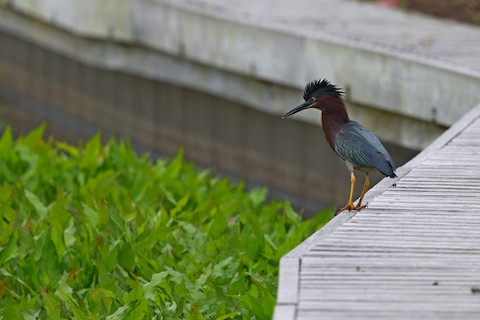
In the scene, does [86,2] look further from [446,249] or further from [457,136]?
[446,249]

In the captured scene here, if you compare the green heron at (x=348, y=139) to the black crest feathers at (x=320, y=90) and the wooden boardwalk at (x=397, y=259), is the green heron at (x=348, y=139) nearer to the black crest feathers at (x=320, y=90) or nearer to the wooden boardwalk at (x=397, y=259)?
the black crest feathers at (x=320, y=90)

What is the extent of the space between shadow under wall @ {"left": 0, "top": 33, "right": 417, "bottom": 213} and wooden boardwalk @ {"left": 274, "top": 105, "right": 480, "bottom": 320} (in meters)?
4.40

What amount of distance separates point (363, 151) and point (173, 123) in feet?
27.2

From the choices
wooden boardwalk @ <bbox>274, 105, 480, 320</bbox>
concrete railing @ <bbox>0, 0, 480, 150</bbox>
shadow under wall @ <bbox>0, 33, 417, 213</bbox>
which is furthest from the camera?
shadow under wall @ <bbox>0, 33, 417, 213</bbox>

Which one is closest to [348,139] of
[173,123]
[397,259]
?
[397,259]

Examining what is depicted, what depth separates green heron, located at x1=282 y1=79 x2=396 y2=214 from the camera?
758 cm

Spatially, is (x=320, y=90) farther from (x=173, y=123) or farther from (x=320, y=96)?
(x=173, y=123)

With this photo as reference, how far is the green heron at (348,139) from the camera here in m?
7.58

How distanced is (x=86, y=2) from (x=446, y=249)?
10615 mm

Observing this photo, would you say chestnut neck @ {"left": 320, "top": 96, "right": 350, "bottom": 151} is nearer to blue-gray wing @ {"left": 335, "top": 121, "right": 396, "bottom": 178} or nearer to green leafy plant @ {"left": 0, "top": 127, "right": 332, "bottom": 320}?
blue-gray wing @ {"left": 335, "top": 121, "right": 396, "bottom": 178}

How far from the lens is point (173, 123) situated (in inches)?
620

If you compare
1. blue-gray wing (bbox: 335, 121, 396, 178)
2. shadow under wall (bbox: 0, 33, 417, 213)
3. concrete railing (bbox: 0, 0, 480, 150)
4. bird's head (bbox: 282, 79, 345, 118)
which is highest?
bird's head (bbox: 282, 79, 345, 118)

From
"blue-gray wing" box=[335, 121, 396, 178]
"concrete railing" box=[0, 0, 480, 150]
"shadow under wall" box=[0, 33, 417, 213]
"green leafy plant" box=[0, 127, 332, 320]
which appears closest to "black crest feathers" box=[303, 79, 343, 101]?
"blue-gray wing" box=[335, 121, 396, 178]

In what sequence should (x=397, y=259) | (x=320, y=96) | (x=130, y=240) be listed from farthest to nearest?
(x=130, y=240) → (x=320, y=96) → (x=397, y=259)
